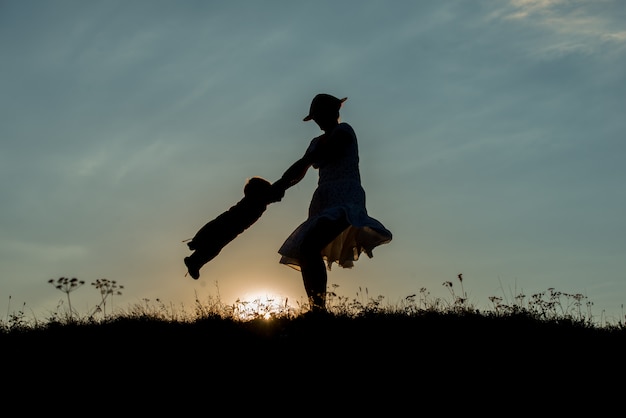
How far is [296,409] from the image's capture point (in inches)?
232

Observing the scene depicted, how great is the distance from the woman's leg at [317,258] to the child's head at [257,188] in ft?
2.32

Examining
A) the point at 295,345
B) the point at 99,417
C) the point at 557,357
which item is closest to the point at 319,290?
the point at 295,345

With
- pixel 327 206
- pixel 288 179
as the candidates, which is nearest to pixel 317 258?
pixel 327 206

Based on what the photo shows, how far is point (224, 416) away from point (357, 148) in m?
3.74

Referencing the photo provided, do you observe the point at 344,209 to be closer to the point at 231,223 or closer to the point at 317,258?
the point at 317,258

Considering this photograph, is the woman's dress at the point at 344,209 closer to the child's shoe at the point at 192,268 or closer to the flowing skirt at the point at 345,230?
the flowing skirt at the point at 345,230

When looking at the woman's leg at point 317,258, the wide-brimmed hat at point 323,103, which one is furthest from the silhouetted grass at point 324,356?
the wide-brimmed hat at point 323,103

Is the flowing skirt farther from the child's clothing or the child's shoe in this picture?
the child's shoe

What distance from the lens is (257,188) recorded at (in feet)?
27.6

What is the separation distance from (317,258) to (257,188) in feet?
3.38

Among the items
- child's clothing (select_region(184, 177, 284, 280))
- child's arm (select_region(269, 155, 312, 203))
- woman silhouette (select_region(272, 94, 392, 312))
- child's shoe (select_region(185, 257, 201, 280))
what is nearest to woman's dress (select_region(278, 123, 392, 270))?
woman silhouette (select_region(272, 94, 392, 312))

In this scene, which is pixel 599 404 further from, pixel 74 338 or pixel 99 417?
pixel 74 338

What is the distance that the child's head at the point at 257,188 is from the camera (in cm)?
836

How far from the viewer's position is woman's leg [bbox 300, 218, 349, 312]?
26.5 feet
